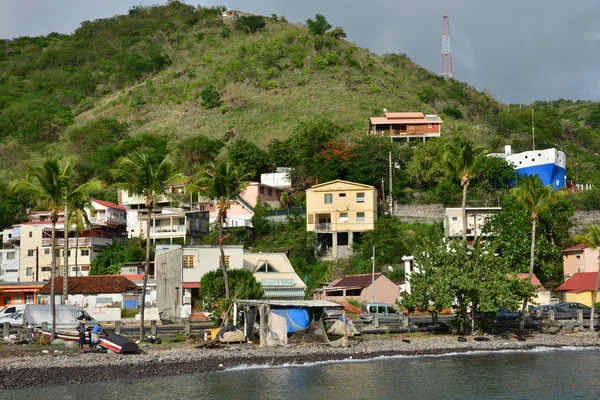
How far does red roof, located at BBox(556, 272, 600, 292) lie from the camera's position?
58144 mm

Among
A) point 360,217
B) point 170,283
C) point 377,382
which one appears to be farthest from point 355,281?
point 377,382

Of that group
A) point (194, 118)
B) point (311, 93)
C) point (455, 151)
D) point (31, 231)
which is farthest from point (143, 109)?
point (455, 151)

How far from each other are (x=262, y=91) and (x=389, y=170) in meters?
61.4

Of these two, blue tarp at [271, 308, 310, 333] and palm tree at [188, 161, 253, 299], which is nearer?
blue tarp at [271, 308, 310, 333]

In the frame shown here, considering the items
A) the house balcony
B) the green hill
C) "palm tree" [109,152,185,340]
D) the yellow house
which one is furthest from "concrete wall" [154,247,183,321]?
the green hill

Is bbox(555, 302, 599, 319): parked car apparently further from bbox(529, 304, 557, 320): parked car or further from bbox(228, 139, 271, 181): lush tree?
bbox(228, 139, 271, 181): lush tree

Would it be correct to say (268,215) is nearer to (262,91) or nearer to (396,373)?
(396,373)

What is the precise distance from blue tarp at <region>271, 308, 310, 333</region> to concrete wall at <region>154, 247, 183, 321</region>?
1795 centimetres

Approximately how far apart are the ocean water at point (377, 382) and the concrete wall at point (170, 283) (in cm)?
2238

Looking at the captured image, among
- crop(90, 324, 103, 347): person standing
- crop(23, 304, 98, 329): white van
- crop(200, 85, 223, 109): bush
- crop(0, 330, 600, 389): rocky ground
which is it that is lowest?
crop(0, 330, 600, 389): rocky ground

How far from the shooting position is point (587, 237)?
48875mm

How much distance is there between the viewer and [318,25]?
150 meters

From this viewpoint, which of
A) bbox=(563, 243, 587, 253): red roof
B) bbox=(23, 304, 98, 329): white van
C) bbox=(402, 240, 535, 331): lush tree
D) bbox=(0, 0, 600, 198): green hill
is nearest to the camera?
bbox=(402, 240, 535, 331): lush tree

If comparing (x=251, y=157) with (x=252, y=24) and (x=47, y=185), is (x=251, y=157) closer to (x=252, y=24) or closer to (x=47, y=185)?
(x=47, y=185)
